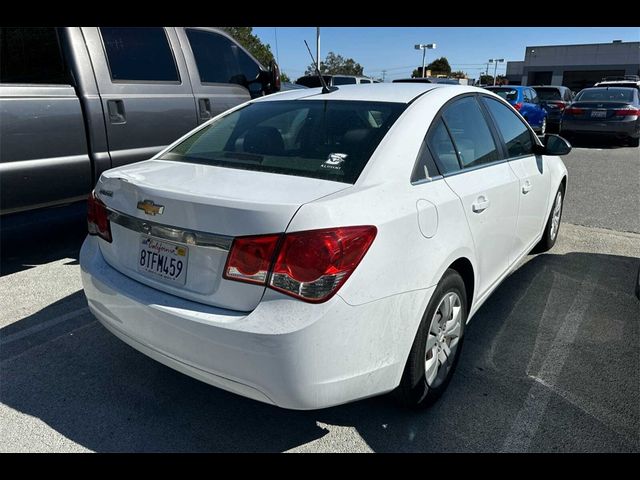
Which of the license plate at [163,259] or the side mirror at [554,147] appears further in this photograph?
the side mirror at [554,147]

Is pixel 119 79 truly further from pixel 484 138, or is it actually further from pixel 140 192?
pixel 484 138

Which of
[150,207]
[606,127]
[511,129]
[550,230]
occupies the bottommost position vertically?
[550,230]

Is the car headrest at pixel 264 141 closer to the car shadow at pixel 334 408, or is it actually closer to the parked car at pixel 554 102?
the car shadow at pixel 334 408

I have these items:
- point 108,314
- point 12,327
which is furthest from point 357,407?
point 12,327

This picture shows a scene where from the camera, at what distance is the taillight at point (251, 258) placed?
1.84 meters

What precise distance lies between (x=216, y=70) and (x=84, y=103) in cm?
177

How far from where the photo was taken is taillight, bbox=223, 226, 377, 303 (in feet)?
5.94

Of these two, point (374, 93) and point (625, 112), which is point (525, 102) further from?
point (374, 93)

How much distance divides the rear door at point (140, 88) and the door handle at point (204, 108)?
0.32 ft

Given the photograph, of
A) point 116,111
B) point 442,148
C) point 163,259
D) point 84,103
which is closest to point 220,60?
point 116,111

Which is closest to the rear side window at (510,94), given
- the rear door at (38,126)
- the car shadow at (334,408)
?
the car shadow at (334,408)

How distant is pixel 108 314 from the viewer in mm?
2357

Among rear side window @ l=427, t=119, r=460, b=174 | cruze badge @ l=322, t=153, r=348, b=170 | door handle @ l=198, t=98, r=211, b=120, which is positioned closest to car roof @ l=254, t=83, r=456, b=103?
rear side window @ l=427, t=119, r=460, b=174

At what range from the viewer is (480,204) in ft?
8.82
